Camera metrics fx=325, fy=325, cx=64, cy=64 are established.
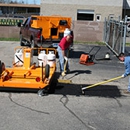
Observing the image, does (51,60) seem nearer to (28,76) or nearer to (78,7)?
(28,76)

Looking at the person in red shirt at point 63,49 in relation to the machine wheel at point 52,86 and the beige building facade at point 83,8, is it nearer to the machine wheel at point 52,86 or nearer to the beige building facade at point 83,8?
the machine wheel at point 52,86

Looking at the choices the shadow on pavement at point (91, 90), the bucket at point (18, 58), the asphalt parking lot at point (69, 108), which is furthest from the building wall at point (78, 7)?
the shadow on pavement at point (91, 90)

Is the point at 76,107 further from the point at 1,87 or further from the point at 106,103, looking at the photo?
the point at 1,87

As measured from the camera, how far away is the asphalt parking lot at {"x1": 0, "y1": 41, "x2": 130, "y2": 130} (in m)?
6.09

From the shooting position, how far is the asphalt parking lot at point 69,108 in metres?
6.09

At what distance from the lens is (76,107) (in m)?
7.27

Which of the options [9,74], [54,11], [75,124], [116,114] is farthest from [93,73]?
[54,11]

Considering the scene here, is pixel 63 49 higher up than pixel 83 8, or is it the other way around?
pixel 83 8

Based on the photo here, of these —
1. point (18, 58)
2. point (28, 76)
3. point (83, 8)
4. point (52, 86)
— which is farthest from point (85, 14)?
point (28, 76)

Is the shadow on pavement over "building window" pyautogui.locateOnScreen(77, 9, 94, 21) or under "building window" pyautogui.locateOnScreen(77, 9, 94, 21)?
under

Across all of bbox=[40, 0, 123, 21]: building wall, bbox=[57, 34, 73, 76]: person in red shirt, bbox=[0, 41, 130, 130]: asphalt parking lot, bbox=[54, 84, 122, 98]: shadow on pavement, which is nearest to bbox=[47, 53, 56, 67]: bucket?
bbox=[57, 34, 73, 76]: person in red shirt

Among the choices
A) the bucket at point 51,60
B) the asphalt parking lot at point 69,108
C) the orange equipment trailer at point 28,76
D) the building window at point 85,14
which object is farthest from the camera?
the building window at point 85,14

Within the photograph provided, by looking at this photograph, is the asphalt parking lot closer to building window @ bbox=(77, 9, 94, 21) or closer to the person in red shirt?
the person in red shirt

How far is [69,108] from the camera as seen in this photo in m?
7.17
